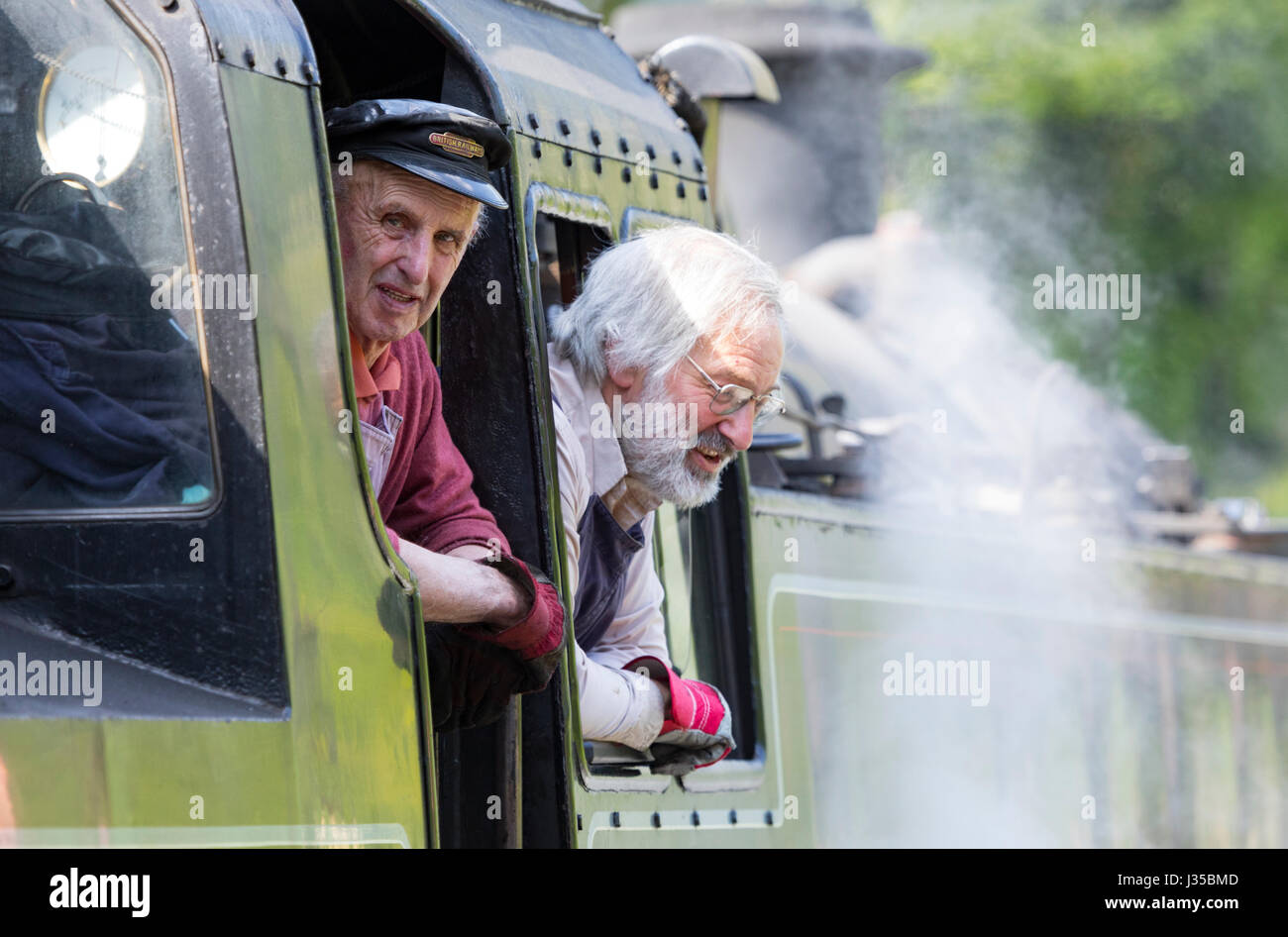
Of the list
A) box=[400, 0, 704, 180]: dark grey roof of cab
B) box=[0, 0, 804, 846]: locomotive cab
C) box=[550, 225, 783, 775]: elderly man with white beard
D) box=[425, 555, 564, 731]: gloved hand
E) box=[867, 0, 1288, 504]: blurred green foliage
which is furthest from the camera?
box=[867, 0, 1288, 504]: blurred green foliage

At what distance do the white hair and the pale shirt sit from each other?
0.06 metres

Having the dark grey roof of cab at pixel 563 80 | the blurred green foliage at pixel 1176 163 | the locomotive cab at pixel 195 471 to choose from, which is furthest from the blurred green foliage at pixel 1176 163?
the locomotive cab at pixel 195 471

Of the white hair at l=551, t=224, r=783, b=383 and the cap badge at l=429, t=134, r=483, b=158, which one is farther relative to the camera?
the white hair at l=551, t=224, r=783, b=383

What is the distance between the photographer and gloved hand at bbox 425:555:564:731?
238 cm

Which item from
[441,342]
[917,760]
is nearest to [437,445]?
[441,342]

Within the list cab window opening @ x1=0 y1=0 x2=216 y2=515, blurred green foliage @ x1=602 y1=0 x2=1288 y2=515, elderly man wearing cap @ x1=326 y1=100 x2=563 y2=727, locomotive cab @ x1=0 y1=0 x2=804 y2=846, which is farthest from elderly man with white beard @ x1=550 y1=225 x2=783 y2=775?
blurred green foliage @ x1=602 y1=0 x2=1288 y2=515

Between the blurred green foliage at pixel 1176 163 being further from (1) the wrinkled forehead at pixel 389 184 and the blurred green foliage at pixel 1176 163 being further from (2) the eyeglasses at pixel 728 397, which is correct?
(1) the wrinkled forehead at pixel 389 184

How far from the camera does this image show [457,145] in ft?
7.59

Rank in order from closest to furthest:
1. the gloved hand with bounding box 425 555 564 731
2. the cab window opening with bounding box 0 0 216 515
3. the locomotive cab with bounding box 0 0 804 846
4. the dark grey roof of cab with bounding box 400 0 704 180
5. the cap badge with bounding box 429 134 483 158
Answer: the locomotive cab with bounding box 0 0 804 846 → the cab window opening with bounding box 0 0 216 515 → the cap badge with bounding box 429 134 483 158 → the gloved hand with bounding box 425 555 564 731 → the dark grey roof of cab with bounding box 400 0 704 180

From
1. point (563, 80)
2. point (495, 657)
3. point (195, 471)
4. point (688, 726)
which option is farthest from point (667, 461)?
point (195, 471)

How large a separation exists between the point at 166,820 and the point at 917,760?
3517mm

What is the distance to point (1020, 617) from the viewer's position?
5.83m

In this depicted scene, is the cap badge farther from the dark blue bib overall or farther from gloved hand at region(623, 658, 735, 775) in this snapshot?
gloved hand at region(623, 658, 735, 775)
